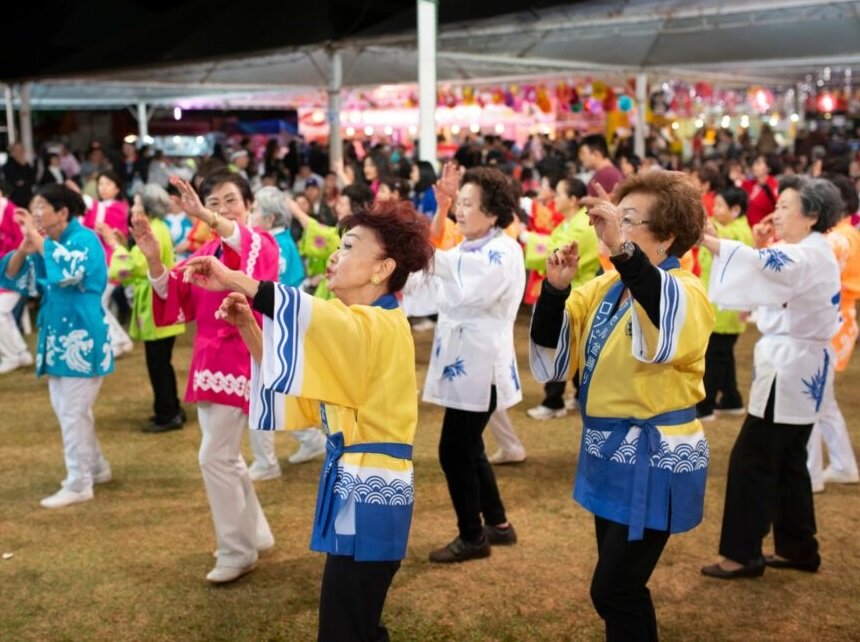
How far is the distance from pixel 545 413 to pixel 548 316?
372cm

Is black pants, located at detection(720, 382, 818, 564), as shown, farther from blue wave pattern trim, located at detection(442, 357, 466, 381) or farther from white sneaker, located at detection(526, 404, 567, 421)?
white sneaker, located at detection(526, 404, 567, 421)

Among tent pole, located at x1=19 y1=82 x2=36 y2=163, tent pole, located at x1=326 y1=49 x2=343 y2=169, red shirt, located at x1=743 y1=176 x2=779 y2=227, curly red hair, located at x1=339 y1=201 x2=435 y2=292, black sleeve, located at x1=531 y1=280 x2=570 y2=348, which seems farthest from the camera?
tent pole, located at x1=19 y1=82 x2=36 y2=163

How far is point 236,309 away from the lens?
248 centimetres

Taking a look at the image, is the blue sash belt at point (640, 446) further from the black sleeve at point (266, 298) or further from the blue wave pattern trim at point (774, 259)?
the blue wave pattern trim at point (774, 259)

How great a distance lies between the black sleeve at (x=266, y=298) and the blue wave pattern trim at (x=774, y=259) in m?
1.98

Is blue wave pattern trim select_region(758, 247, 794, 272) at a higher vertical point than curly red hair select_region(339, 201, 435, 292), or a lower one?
lower

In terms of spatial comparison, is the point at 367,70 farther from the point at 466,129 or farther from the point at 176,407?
the point at 176,407

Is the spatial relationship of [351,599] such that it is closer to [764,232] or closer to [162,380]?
[764,232]

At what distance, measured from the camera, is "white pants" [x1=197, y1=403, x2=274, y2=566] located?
373 cm

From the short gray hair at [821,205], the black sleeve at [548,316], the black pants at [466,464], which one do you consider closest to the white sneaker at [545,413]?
the black pants at [466,464]

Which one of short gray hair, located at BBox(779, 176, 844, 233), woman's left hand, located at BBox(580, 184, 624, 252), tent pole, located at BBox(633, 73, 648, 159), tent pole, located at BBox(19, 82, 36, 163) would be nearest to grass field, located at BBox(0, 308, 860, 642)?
woman's left hand, located at BBox(580, 184, 624, 252)

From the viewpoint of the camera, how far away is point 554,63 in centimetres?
1336

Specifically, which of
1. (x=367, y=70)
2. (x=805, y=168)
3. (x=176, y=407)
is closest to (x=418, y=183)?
(x=176, y=407)

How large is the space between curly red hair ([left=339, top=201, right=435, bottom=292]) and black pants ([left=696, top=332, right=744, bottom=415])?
3857 mm
